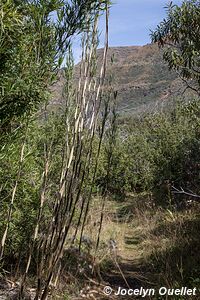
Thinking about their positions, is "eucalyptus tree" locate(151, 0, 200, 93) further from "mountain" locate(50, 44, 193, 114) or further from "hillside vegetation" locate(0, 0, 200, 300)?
"mountain" locate(50, 44, 193, 114)

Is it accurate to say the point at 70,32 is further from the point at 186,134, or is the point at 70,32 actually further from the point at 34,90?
the point at 186,134

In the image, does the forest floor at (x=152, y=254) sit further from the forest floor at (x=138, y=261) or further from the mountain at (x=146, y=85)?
the mountain at (x=146, y=85)

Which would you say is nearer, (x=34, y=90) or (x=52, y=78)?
(x=34, y=90)

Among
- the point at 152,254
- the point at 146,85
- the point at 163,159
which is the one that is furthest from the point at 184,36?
the point at 146,85

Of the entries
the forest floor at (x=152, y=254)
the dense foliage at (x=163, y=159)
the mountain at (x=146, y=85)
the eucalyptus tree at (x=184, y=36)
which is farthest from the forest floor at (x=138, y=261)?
the mountain at (x=146, y=85)

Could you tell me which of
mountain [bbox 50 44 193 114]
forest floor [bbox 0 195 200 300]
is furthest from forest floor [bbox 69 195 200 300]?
mountain [bbox 50 44 193 114]

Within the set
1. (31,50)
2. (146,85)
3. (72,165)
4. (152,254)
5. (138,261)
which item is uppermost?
(146,85)

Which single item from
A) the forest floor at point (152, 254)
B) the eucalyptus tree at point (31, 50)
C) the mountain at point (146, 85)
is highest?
the mountain at point (146, 85)

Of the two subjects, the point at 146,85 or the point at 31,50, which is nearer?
the point at 31,50

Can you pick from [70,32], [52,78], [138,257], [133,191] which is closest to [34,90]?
[52,78]

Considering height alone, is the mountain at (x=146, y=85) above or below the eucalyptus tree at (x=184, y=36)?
above

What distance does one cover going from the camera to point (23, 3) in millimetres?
2613

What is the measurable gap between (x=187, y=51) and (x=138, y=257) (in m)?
4.29

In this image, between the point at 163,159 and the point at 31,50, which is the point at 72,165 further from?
the point at 163,159
